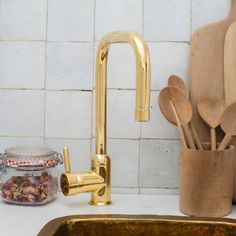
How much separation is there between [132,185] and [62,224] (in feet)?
0.89

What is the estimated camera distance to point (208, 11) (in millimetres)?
1062

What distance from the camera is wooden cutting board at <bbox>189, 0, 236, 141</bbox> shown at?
3.34ft

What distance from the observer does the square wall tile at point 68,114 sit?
1.08m

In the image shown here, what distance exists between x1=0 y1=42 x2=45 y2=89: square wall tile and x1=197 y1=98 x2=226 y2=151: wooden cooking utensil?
38cm

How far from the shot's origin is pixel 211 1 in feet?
3.49

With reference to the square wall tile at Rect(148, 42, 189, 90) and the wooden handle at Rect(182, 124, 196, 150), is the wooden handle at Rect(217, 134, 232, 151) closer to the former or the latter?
the wooden handle at Rect(182, 124, 196, 150)

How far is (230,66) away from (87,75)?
0.33 meters

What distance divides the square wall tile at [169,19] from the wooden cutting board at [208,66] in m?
0.05

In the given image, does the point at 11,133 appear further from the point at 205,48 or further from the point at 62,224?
the point at 205,48

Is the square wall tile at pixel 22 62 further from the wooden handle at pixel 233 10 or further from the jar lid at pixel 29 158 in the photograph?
the wooden handle at pixel 233 10

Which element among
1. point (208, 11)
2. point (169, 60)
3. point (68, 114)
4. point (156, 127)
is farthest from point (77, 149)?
point (208, 11)

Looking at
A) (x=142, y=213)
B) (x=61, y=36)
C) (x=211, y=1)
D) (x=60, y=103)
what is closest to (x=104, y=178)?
(x=142, y=213)

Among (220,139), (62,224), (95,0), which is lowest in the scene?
(62,224)

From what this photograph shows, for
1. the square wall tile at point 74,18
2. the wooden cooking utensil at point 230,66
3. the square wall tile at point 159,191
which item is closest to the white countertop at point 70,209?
the square wall tile at point 159,191
